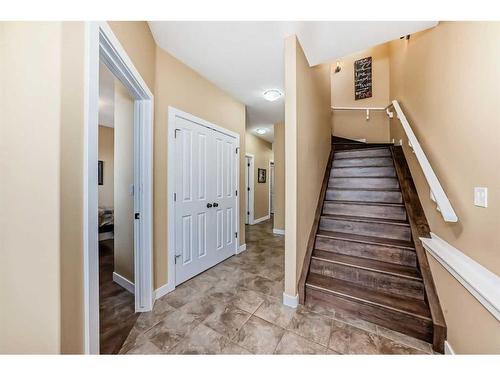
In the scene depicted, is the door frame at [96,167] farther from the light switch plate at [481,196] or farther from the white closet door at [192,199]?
the light switch plate at [481,196]

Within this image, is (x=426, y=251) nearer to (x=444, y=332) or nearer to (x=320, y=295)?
(x=444, y=332)

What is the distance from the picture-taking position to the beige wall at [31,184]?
70 centimetres

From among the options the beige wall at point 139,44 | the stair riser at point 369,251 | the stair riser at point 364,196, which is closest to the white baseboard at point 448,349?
the stair riser at point 369,251

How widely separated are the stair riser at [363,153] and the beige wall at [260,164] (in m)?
2.57

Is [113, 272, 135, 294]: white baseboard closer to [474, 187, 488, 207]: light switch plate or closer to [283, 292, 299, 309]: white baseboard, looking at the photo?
→ [283, 292, 299, 309]: white baseboard

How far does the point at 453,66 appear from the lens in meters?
1.35

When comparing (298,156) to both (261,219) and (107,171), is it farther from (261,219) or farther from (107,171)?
(107,171)

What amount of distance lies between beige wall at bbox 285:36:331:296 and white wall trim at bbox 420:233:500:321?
99cm

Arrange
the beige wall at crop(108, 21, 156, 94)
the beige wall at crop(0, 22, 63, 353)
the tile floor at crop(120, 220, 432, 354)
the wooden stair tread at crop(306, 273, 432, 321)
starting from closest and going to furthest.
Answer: the beige wall at crop(0, 22, 63, 353) < the beige wall at crop(108, 21, 156, 94) < the tile floor at crop(120, 220, 432, 354) < the wooden stair tread at crop(306, 273, 432, 321)

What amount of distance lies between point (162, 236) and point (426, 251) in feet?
7.77

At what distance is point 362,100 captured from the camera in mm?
3822

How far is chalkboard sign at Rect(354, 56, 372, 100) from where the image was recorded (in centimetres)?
371

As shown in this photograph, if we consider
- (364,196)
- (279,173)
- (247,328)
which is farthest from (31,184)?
(279,173)

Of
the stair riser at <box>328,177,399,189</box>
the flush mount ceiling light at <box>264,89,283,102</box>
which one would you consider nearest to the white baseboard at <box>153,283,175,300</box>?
the stair riser at <box>328,177,399,189</box>
